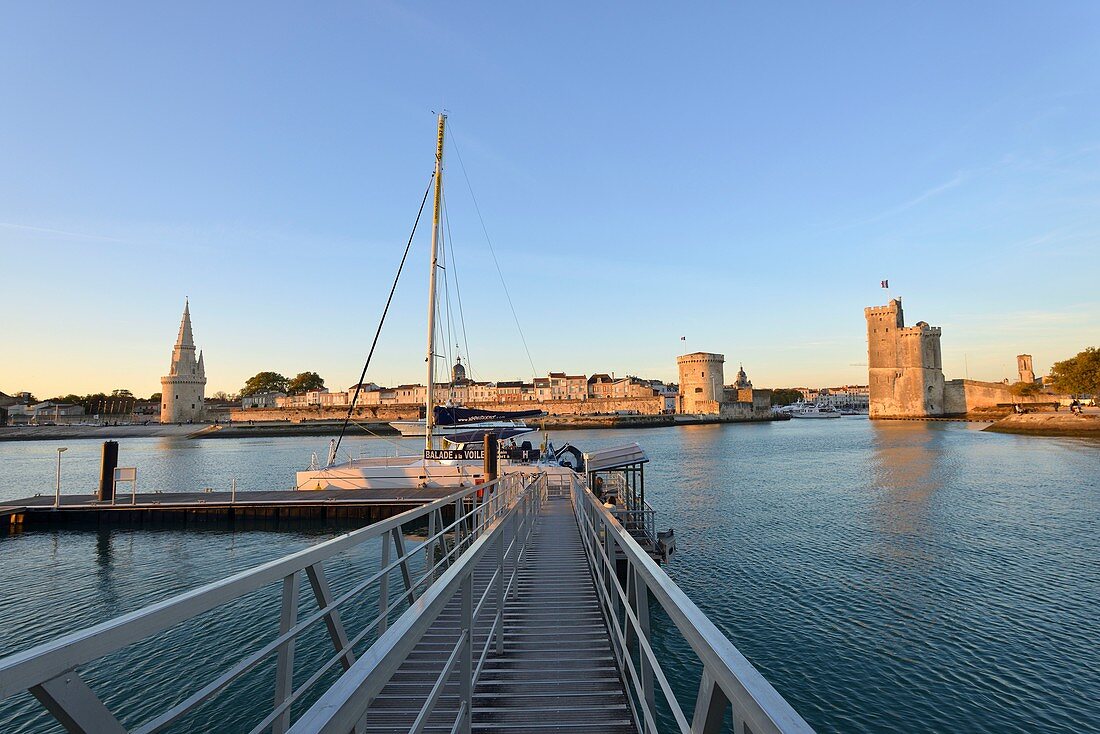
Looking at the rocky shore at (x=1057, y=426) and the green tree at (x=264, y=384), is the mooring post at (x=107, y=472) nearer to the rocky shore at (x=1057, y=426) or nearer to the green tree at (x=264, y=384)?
the rocky shore at (x=1057, y=426)

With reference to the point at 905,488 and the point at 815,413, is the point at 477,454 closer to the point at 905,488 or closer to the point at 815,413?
the point at 905,488

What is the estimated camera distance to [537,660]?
591 cm

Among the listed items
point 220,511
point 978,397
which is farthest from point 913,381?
point 220,511

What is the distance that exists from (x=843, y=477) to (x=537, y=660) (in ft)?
124

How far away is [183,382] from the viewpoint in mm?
115000

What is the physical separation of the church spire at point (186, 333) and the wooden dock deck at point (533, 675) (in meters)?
127

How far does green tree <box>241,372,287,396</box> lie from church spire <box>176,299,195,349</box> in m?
42.9

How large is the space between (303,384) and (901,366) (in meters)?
141

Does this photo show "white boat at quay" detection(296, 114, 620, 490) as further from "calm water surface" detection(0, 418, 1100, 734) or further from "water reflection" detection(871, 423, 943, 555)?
"water reflection" detection(871, 423, 943, 555)

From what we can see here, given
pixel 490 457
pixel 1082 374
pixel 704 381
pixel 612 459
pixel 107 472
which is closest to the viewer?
pixel 612 459

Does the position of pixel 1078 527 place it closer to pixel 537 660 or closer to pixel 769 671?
pixel 769 671

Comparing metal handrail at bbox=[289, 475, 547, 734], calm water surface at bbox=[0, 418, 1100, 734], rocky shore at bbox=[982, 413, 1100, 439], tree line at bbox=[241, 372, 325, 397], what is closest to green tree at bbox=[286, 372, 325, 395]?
tree line at bbox=[241, 372, 325, 397]

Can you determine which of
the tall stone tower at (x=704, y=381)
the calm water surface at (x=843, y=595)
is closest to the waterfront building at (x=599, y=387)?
the tall stone tower at (x=704, y=381)

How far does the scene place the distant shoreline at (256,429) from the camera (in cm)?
10038
